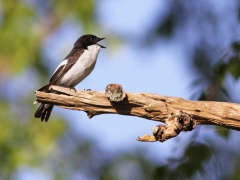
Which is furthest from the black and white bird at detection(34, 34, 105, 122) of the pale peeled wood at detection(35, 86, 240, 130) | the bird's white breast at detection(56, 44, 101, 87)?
the pale peeled wood at detection(35, 86, 240, 130)

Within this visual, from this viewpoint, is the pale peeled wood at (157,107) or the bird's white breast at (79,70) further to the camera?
the bird's white breast at (79,70)

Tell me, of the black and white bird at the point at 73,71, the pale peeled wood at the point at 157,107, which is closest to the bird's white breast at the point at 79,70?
the black and white bird at the point at 73,71

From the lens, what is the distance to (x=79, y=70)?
Answer: 18.8 feet

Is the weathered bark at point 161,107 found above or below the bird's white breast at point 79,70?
below

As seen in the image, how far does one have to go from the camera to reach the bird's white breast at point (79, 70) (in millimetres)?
5711

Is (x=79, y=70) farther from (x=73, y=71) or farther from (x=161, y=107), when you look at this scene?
(x=161, y=107)

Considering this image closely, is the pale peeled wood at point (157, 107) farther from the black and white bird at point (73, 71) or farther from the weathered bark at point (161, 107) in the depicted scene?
the black and white bird at point (73, 71)

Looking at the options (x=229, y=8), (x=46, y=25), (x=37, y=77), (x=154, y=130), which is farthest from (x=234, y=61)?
(x=46, y=25)

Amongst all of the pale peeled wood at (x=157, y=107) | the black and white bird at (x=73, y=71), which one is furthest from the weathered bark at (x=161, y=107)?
the black and white bird at (x=73, y=71)

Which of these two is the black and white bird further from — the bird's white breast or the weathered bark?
the weathered bark

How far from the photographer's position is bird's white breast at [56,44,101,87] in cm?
571

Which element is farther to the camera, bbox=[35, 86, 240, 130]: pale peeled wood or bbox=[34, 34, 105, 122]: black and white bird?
bbox=[34, 34, 105, 122]: black and white bird

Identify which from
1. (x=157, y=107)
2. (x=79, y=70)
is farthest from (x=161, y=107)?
(x=79, y=70)

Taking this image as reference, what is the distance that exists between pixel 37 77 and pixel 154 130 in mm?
4527
